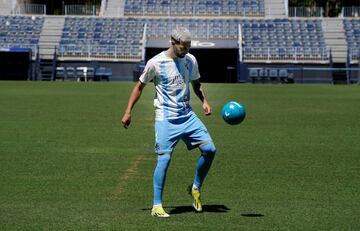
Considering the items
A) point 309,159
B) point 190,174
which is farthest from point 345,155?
A: point 190,174

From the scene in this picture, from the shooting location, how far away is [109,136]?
1711 cm

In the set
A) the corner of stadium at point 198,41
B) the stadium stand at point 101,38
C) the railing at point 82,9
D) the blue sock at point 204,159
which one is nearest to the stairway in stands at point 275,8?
the corner of stadium at point 198,41

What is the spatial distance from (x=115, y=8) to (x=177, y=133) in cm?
5345

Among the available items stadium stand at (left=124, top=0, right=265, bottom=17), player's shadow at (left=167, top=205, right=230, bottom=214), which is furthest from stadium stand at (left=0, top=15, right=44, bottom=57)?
player's shadow at (left=167, top=205, right=230, bottom=214)

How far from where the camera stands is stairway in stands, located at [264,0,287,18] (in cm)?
5966

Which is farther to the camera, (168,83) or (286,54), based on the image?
(286,54)

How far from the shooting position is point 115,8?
6109 centimetres

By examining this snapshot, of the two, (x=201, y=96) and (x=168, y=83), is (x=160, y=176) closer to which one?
(x=168, y=83)

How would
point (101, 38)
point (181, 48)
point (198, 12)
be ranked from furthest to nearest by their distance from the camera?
point (198, 12) → point (101, 38) → point (181, 48)

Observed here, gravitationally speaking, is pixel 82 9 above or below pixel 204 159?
above

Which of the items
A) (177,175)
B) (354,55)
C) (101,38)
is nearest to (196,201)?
(177,175)

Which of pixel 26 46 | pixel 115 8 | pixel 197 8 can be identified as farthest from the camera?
pixel 115 8

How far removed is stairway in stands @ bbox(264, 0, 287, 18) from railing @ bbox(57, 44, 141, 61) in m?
11.1

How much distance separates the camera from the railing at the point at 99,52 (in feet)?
178
